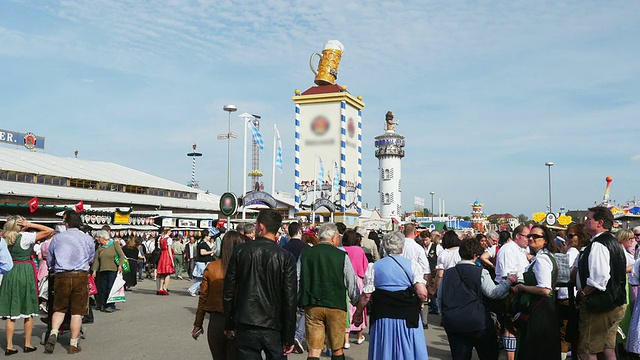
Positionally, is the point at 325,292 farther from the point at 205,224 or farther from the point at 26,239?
the point at 205,224

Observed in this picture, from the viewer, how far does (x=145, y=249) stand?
2472 cm

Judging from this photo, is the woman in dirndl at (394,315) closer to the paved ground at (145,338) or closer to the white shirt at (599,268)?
the white shirt at (599,268)

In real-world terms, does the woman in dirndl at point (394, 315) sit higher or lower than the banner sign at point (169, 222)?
lower

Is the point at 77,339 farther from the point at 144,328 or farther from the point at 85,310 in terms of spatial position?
the point at 144,328

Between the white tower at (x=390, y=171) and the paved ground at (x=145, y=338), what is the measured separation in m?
70.7

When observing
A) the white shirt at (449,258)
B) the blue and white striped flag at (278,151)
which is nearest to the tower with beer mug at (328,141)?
the blue and white striped flag at (278,151)

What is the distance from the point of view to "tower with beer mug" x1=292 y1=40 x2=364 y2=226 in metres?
55.8

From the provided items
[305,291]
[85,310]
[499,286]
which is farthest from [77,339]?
[499,286]

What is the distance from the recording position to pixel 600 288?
591 centimetres

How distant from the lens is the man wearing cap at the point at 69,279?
834cm

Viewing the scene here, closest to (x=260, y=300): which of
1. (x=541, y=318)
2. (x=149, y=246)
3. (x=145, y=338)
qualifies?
(x=541, y=318)

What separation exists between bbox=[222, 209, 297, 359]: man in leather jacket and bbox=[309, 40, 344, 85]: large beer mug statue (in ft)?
176

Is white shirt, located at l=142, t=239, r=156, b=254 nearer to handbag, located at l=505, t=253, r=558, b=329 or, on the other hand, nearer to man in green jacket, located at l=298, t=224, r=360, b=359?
man in green jacket, located at l=298, t=224, r=360, b=359

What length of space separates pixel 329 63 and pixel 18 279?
51918 millimetres
